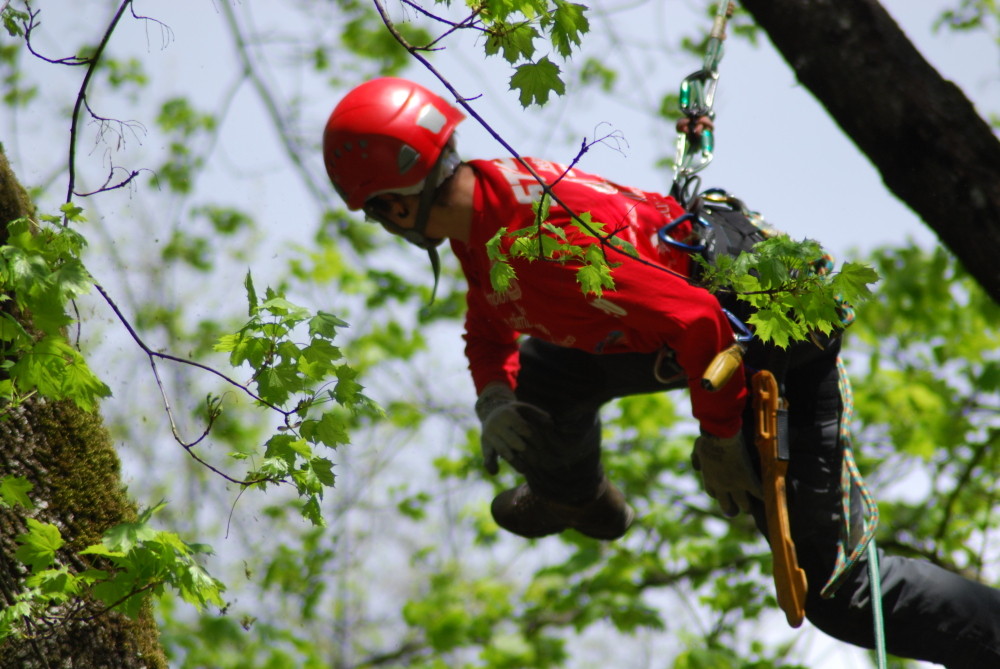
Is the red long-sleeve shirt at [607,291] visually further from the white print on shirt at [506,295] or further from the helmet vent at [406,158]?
the helmet vent at [406,158]

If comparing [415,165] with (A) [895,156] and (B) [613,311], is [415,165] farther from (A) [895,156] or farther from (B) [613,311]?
(A) [895,156]

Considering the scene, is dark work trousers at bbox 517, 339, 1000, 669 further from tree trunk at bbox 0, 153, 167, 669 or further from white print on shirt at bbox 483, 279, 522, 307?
Answer: tree trunk at bbox 0, 153, 167, 669

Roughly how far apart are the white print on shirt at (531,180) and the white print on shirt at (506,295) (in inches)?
8.4

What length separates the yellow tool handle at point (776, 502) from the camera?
255 centimetres

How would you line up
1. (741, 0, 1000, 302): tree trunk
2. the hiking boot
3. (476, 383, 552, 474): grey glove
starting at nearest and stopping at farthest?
(741, 0, 1000, 302): tree trunk → (476, 383, 552, 474): grey glove → the hiking boot

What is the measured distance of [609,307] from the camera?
8.04ft

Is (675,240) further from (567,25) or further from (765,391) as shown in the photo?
(567,25)

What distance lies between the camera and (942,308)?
6211 millimetres

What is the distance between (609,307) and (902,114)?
0.90m

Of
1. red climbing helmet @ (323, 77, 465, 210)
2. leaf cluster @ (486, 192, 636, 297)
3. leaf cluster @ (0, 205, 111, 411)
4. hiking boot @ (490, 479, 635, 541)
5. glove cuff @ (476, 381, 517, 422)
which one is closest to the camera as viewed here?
leaf cluster @ (0, 205, 111, 411)

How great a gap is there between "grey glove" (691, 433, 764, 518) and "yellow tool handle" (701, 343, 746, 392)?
0.93 feet

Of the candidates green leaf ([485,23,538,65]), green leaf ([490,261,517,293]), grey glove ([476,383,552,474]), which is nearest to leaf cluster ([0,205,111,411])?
green leaf ([490,261,517,293])

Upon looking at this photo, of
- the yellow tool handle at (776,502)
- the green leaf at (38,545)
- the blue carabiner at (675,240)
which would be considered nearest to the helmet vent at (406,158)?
the blue carabiner at (675,240)

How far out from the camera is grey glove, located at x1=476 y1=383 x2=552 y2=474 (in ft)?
10.0
